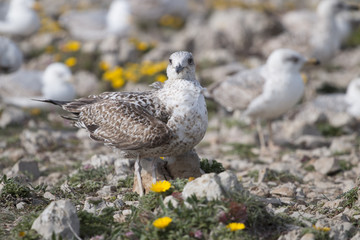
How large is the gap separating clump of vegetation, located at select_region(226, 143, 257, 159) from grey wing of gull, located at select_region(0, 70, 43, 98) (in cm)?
420

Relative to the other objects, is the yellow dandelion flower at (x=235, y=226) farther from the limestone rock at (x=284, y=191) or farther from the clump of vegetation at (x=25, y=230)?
the limestone rock at (x=284, y=191)

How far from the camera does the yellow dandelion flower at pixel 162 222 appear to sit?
3.92 m

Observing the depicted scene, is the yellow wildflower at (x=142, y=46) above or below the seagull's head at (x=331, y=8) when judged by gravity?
below

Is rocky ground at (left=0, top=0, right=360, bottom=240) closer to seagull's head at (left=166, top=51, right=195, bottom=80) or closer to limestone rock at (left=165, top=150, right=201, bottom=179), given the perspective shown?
limestone rock at (left=165, top=150, right=201, bottom=179)

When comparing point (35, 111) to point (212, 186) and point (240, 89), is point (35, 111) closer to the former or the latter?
point (240, 89)

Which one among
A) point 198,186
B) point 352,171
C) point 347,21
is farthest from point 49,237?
point 347,21

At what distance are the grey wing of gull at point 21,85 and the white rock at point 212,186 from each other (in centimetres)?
699

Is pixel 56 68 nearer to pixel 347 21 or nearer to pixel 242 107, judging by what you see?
pixel 242 107

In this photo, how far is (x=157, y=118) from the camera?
529cm

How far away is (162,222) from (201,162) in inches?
73.3

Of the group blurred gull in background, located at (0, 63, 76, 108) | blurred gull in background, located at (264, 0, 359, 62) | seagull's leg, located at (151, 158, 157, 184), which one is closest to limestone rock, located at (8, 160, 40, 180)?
seagull's leg, located at (151, 158, 157, 184)

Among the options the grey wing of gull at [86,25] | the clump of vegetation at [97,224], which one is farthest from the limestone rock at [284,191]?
the grey wing of gull at [86,25]

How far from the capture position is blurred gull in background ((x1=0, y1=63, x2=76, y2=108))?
10.4m

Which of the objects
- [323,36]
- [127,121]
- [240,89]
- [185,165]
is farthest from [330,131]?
[127,121]
